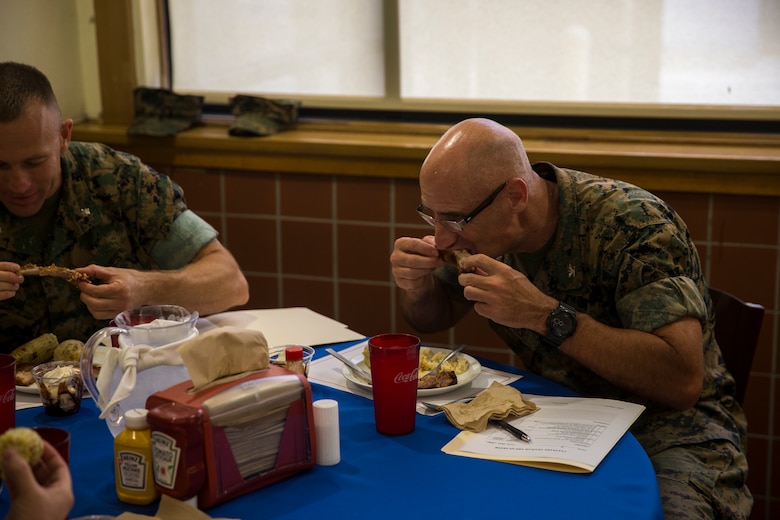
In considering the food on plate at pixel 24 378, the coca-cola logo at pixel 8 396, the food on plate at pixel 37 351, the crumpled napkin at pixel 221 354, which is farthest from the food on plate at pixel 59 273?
the crumpled napkin at pixel 221 354

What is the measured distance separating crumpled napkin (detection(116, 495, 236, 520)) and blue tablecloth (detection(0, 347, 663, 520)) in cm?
4

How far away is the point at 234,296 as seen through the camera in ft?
7.98

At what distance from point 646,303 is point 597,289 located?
196 mm

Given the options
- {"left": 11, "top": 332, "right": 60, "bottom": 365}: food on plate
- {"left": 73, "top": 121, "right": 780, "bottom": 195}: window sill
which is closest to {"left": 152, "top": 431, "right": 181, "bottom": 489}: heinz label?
{"left": 11, "top": 332, "right": 60, "bottom": 365}: food on plate

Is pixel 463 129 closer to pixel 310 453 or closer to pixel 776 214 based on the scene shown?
pixel 310 453

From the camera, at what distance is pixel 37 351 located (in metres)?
1.88

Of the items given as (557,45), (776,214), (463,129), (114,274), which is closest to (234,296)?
(114,274)

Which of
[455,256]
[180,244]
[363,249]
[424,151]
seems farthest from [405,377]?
[363,249]

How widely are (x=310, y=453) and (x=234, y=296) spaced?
1043mm

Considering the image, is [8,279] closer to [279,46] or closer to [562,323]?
[562,323]

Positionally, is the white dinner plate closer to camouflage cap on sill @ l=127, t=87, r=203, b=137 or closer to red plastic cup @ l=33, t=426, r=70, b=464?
red plastic cup @ l=33, t=426, r=70, b=464

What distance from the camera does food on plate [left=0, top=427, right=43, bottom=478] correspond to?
41.5 inches

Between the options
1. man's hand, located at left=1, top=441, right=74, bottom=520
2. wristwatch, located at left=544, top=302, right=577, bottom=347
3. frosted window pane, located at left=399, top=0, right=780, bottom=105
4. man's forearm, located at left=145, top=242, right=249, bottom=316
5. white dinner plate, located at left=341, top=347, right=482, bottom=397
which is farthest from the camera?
frosted window pane, located at left=399, top=0, right=780, bottom=105

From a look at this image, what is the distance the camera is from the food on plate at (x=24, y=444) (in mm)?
1055
